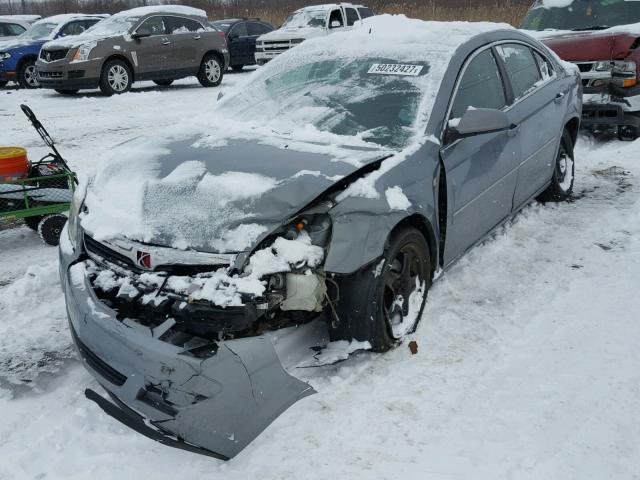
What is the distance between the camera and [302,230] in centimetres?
289

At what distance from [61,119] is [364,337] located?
9.14 meters

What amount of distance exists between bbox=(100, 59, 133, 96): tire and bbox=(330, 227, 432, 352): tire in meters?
11.1

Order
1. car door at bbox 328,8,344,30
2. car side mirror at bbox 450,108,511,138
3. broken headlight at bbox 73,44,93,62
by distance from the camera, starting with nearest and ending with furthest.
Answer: car side mirror at bbox 450,108,511,138
broken headlight at bbox 73,44,93,62
car door at bbox 328,8,344,30

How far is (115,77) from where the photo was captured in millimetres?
12969

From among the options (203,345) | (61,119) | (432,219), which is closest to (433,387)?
(432,219)

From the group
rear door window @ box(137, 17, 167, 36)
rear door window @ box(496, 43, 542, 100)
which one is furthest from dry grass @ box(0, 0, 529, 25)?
rear door window @ box(496, 43, 542, 100)

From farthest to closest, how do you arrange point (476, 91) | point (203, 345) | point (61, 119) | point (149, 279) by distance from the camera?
1. point (61, 119)
2. point (476, 91)
3. point (149, 279)
4. point (203, 345)

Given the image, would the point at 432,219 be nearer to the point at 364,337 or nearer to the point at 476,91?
the point at 364,337

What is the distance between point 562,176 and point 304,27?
1270cm

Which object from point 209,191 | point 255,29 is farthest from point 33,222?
point 255,29

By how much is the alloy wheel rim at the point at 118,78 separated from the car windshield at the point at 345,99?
953cm

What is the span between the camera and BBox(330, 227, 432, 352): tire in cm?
306

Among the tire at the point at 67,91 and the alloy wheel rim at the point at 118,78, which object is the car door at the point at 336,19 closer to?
the alloy wheel rim at the point at 118,78

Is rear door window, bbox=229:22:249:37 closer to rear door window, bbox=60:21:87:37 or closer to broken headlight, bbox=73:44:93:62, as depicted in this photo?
rear door window, bbox=60:21:87:37
